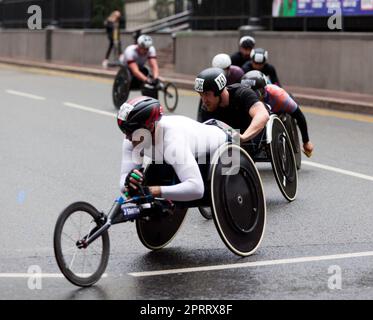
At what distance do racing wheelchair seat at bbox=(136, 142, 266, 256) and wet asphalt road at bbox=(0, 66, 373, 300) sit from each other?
0.58 feet

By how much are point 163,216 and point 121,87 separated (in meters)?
12.2

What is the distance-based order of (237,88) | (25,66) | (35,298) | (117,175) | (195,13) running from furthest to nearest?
(25,66) → (195,13) → (117,175) → (237,88) → (35,298)

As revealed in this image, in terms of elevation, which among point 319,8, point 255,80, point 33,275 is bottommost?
point 33,275

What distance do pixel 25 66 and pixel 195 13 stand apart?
8.00m

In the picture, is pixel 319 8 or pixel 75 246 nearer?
pixel 75 246

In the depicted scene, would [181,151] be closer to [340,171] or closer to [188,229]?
[188,229]

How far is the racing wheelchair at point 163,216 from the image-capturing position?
7.01 meters

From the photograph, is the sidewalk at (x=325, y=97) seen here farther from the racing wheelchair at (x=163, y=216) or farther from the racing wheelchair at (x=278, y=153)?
the racing wheelchair at (x=163, y=216)

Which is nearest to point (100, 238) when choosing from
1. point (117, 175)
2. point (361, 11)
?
point (117, 175)

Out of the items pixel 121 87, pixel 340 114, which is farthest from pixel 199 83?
pixel 121 87

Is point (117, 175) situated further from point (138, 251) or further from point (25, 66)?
point (25, 66)

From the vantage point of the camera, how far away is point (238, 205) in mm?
7734

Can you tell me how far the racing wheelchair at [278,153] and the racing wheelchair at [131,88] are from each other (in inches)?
319

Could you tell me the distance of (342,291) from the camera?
693 cm
